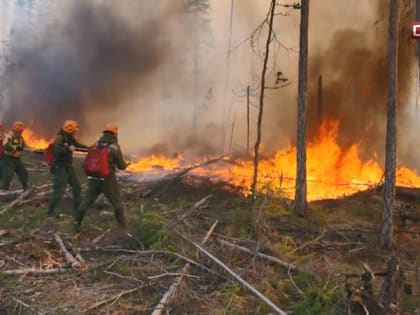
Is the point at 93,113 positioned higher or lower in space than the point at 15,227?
higher

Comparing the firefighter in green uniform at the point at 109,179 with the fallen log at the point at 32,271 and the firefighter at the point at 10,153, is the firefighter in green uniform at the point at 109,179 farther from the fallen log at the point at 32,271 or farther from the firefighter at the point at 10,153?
the firefighter at the point at 10,153

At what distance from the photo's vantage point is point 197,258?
6414 mm

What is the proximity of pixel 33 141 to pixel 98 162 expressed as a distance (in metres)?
16.9

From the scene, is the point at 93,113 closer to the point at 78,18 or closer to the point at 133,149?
the point at 133,149

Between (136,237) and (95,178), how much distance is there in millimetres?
1417

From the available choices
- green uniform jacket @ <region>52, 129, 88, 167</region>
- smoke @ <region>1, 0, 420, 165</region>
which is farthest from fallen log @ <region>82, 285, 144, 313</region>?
smoke @ <region>1, 0, 420, 165</region>

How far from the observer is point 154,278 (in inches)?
234

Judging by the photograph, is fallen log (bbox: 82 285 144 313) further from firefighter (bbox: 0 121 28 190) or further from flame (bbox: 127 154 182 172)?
flame (bbox: 127 154 182 172)

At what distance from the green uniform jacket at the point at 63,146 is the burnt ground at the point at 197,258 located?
113 cm

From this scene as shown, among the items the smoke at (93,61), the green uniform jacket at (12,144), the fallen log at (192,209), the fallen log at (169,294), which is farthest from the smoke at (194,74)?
the fallen log at (169,294)

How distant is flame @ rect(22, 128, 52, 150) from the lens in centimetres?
2228

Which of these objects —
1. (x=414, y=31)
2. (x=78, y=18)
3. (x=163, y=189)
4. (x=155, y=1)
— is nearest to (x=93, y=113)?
(x=78, y=18)

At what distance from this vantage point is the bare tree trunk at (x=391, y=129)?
26.0ft

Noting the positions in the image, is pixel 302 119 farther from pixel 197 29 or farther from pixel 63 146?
pixel 197 29
